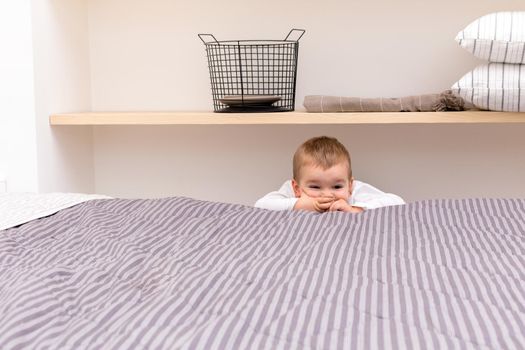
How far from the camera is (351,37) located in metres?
2.01

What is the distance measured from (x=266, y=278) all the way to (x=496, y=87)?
3.55 feet

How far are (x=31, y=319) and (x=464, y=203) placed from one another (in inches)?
32.0

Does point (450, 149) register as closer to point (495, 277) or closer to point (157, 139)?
point (157, 139)

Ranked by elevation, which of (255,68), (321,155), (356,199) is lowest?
(356,199)

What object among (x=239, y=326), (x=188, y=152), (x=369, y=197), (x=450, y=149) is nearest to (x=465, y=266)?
(x=239, y=326)

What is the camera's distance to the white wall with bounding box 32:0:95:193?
1833mm

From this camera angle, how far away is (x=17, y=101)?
1.80 metres

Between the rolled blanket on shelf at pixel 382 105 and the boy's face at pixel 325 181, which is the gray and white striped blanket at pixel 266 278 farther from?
the rolled blanket on shelf at pixel 382 105

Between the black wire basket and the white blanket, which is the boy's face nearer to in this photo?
the black wire basket

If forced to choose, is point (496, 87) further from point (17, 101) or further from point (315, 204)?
point (17, 101)

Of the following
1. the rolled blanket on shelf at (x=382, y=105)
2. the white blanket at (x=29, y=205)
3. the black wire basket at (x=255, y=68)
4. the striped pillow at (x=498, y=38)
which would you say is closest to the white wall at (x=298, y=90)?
the black wire basket at (x=255, y=68)

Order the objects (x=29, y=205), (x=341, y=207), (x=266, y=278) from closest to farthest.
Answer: (x=266, y=278), (x=29, y=205), (x=341, y=207)

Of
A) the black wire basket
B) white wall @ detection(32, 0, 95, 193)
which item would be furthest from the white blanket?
the black wire basket

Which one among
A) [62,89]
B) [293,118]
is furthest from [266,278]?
[62,89]
